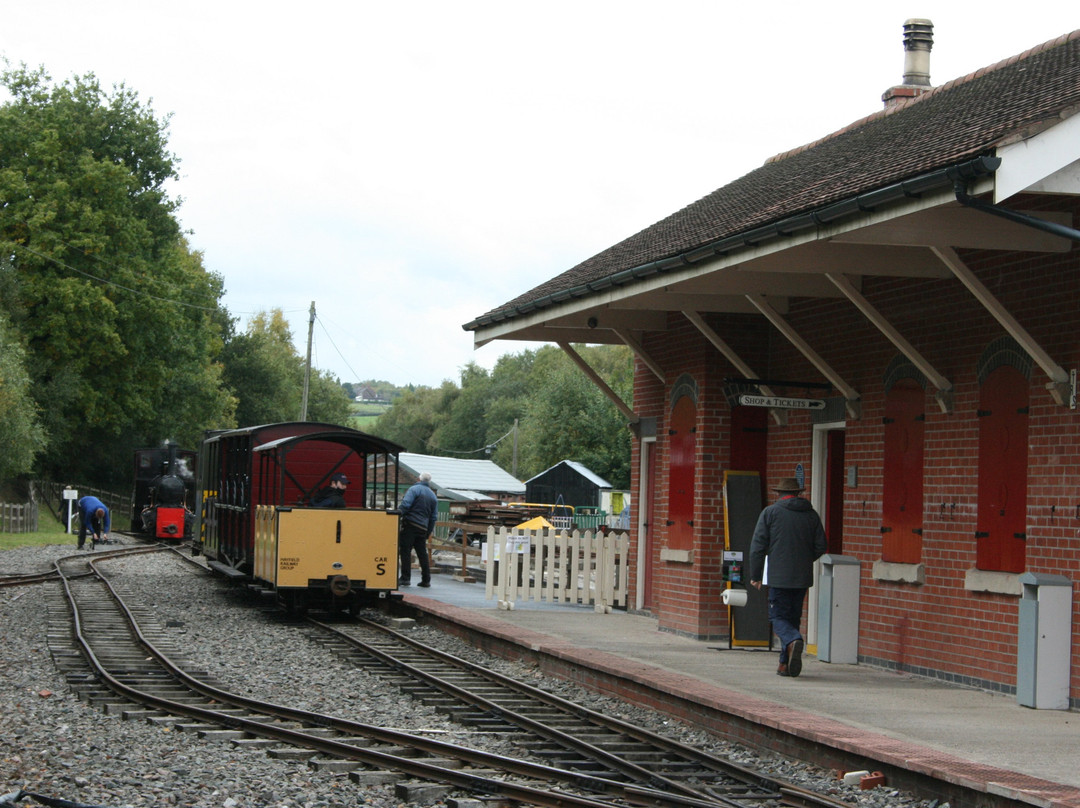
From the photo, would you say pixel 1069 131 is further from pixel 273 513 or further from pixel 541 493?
pixel 541 493

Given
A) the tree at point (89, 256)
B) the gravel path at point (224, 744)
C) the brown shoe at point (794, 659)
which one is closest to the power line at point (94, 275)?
the tree at point (89, 256)

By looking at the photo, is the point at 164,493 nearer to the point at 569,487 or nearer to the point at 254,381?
the point at 569,487

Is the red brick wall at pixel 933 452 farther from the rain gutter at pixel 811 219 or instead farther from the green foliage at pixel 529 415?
the green foliage at pixel 529 415

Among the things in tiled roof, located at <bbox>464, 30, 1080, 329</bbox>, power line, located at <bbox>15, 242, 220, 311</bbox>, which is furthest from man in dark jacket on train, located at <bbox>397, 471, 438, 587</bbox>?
power line, located at <bbox>15, 242, 220, 311</bbox>

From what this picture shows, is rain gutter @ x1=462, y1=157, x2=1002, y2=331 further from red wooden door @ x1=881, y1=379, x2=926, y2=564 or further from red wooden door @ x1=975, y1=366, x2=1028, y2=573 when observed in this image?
red wooden door @ x1=881, y1=379, x2=926, y2=564

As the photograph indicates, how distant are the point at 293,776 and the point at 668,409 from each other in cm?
870

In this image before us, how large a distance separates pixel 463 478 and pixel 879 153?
53.1 m

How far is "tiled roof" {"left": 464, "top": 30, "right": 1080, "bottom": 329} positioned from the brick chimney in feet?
3.81

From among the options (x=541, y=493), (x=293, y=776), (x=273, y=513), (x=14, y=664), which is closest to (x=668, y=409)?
(x=273, y=513)

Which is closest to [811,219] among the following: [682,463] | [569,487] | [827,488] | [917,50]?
[827,488]

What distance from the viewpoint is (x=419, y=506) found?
20.1 metres

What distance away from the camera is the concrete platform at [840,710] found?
6.77 metres

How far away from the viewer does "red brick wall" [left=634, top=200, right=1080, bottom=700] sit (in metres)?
9.48

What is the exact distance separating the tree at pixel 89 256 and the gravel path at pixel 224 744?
30.8 metres
